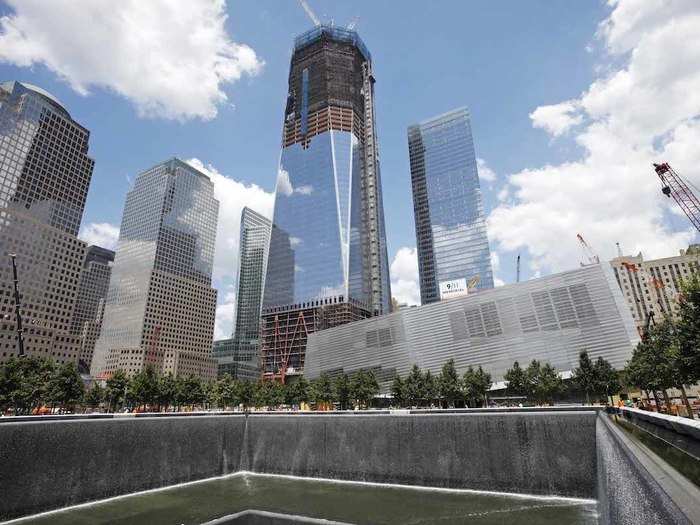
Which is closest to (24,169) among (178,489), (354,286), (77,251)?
(77,251)

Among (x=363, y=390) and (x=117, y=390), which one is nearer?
(x=117, y=390)

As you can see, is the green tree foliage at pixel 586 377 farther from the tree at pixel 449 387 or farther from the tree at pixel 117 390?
the tree at pixel 117 390

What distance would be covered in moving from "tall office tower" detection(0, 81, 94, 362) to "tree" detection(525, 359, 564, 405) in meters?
185

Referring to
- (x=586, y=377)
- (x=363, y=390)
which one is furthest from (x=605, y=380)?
(x=363, y=390)

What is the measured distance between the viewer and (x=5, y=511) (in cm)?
2989

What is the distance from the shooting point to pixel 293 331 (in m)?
191

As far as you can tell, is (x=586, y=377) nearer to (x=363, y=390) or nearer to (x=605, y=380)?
(x=605, y=380)

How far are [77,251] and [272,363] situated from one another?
106 m

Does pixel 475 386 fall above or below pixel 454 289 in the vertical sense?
below

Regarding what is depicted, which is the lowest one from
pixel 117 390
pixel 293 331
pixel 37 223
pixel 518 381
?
pixel 518 381

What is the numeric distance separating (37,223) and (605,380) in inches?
8414

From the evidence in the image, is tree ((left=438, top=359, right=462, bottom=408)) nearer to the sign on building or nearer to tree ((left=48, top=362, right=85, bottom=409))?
tree ((left=48, top=362, right=85, bottom=409))

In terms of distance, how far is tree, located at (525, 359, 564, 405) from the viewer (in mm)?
78125

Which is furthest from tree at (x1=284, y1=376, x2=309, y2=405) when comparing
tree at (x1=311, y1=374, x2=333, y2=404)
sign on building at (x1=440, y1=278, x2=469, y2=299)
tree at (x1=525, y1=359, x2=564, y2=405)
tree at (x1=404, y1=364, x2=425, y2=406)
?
sign on building at (x1=440, y1=278, x2=469, y2=299)
